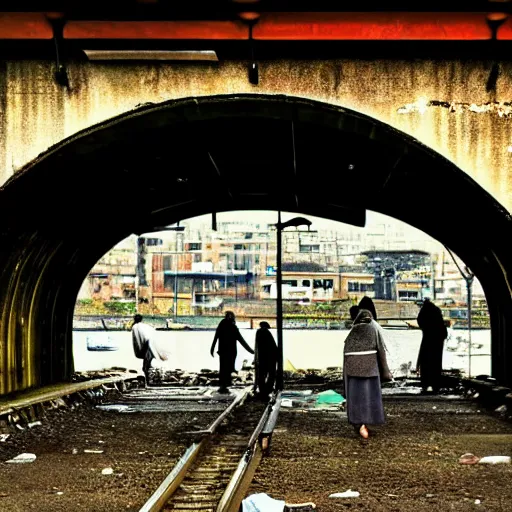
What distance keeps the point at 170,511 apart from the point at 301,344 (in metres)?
65.8

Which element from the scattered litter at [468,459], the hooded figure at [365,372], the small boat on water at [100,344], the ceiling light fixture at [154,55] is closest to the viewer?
the scattered litter at [468,459]

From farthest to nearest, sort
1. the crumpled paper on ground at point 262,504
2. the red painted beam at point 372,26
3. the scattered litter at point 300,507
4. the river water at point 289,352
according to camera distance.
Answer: the river water at point 289,352 < the red painted beam at point 372,26 < the scattered litter at point 300,507 < the crumpled paper on ground at point 262,504

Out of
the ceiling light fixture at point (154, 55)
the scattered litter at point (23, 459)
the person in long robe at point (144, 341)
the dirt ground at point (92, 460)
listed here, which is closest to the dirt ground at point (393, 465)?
the dirt ground at point (92, 460)

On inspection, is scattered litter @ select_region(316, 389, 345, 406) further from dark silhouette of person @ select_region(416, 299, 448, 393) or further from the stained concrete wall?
the stained concrete wall

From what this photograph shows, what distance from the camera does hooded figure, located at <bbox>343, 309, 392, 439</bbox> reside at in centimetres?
1095

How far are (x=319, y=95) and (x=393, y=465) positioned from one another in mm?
4040

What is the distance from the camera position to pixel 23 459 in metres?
9.53

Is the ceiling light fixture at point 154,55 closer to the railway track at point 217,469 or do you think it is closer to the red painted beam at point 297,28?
the red painted beam at point 297,28

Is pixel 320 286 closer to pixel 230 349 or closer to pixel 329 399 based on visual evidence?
pixel 230 349

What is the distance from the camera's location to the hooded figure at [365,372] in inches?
431

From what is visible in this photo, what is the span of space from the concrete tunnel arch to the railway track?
3298 millimetres

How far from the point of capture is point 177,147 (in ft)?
42.2

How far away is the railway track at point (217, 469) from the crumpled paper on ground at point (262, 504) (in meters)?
0.18

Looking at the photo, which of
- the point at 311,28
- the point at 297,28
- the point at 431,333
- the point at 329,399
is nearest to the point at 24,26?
the point at 297,28
